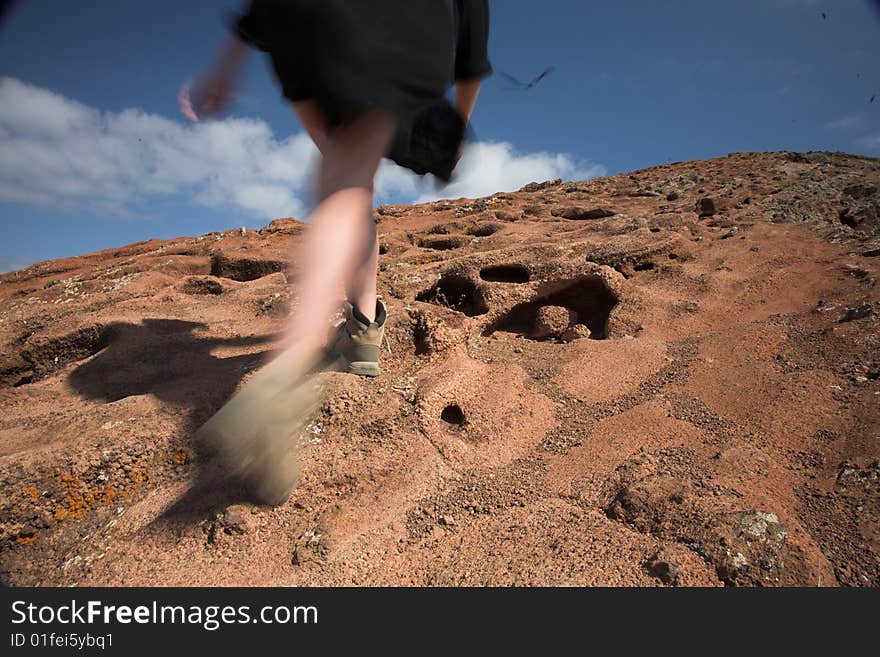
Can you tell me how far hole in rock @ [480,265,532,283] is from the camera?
124 inches

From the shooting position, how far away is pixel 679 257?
3.51 metres

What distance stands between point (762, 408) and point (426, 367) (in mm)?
1177

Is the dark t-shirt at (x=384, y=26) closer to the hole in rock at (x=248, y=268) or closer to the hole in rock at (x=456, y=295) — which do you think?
the hole in rock at (x=456, y=295)

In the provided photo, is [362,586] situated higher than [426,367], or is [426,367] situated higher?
[426,367]

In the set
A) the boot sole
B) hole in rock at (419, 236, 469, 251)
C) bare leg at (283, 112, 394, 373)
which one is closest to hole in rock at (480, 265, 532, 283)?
hole in rock at (419, 236, 469, 251)

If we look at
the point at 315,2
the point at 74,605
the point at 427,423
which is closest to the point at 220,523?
the point at 74,605

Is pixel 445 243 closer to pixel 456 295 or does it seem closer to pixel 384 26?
pixel 456 295

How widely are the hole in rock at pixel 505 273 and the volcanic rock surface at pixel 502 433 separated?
2 centimetres

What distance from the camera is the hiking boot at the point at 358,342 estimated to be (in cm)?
169

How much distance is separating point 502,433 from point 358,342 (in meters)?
0.56

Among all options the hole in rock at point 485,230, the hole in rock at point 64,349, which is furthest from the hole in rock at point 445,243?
the hole in rock at point 64,349

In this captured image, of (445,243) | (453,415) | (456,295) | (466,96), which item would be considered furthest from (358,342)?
(445,243)

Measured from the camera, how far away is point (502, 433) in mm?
1729

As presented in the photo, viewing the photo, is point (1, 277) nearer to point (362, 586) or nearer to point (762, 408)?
point (362, 586)
